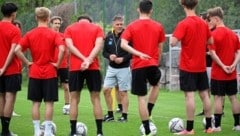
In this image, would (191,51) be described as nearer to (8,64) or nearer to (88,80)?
(88,80)

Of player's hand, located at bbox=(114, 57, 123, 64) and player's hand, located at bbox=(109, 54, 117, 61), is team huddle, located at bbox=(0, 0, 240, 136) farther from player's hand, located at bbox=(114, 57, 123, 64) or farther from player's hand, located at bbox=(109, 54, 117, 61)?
player's hand, located at bbox=(109, 54, 117, 61)

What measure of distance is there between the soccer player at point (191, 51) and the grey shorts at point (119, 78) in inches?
102

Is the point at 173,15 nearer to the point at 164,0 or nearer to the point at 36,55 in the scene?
the point at 164,0

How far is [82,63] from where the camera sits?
353 inches

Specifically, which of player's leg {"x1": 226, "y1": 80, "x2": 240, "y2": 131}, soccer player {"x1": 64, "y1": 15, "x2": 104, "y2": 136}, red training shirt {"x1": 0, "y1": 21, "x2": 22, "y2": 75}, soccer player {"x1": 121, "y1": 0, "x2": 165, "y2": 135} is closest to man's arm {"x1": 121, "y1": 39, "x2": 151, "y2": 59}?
soccer player {"x1": 121, "y1": 0, "x2": 165, "y2": 135}

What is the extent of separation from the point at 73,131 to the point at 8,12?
2.37 metres

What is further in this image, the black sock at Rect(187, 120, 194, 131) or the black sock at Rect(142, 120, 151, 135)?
the black sock at Rect(187, 120, 194, 131)

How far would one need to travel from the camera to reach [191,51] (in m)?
9.34

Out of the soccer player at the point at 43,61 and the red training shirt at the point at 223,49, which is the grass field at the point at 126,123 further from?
the soccer player at the point at 43,61

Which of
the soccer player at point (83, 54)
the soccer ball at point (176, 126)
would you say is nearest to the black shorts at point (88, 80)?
the soccer player at point (83, 54)

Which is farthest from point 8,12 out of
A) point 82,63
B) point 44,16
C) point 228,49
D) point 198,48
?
point 228,49

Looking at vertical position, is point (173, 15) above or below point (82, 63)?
above

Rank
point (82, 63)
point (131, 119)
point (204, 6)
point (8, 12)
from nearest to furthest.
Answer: point (82, 63)
point (8, 12)
point (131, 119)
point (204, 6)

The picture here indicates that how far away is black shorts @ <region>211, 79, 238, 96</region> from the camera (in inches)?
395
